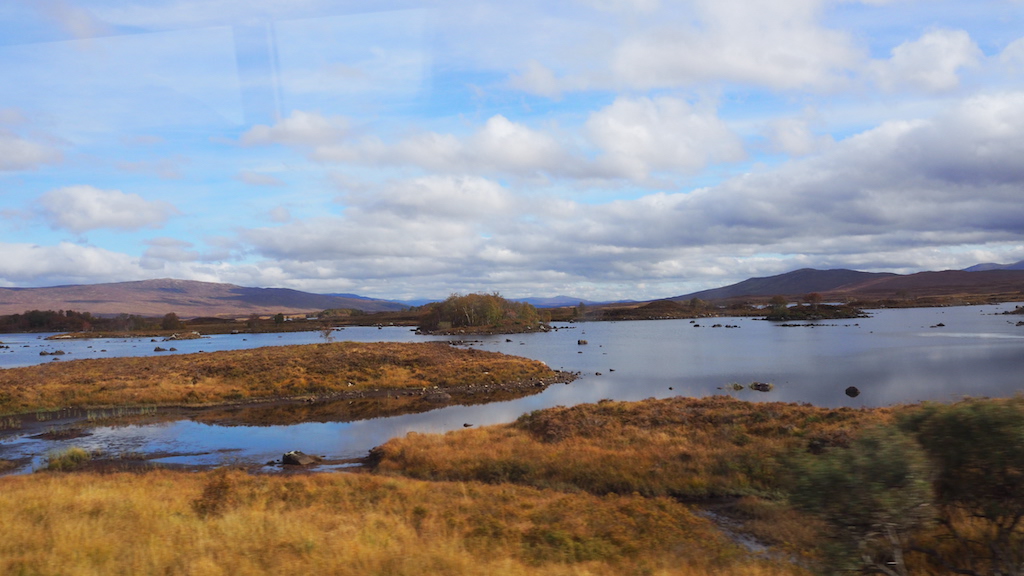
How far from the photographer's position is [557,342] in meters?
90.4

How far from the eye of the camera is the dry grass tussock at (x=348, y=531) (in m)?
8.44

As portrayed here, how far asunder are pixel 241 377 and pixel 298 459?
1074 inches

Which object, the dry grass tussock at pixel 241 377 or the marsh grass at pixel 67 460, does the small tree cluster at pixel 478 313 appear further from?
the marsh grass at pixel 67 460

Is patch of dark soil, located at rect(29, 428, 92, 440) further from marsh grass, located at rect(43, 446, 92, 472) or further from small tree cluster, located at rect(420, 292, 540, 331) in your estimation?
small tree cluster, located at rect(420, 292, 540, 331)

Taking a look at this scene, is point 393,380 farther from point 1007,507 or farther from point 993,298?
point 993,298

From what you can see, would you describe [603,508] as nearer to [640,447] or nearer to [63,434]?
[640,447]

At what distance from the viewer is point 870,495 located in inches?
276

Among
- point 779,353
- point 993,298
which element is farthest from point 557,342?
point 993,298

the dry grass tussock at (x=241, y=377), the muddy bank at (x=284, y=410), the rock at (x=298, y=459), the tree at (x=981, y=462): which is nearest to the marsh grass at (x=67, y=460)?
the muddy bank at (x=284, y=410)

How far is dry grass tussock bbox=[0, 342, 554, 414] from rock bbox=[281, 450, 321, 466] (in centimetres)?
1964

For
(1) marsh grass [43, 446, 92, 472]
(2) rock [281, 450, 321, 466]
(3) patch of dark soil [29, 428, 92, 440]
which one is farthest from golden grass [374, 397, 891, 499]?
(3) patch of dark soil [29, 428, 92, 440]

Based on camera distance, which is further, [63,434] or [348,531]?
[63,434]

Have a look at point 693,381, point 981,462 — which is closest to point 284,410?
point 693,381

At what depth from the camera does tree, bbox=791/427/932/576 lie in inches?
273
